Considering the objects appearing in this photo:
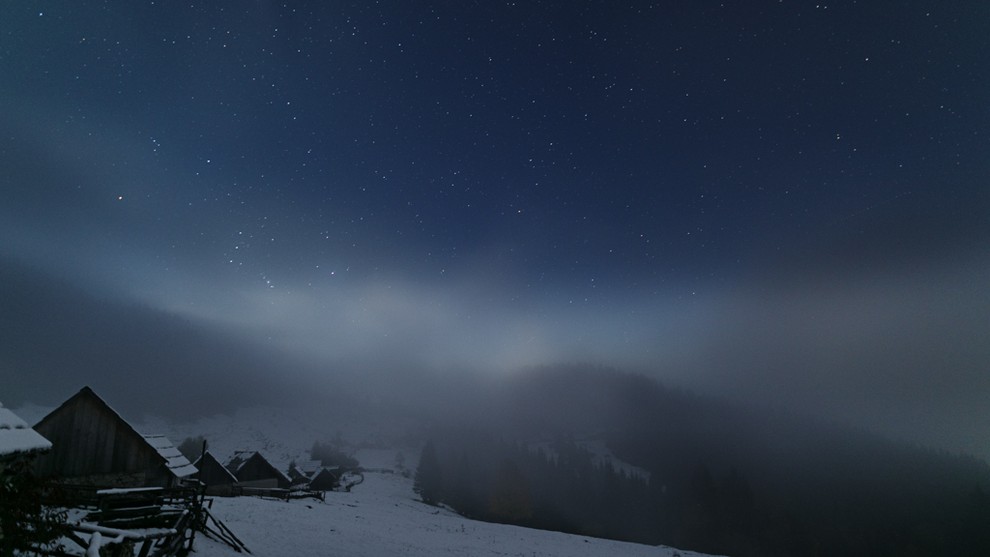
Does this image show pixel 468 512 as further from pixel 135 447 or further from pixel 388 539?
pixel 135 447

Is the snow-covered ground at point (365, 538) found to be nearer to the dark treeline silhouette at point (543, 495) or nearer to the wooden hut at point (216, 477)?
the wooden hut at point (216, 477)

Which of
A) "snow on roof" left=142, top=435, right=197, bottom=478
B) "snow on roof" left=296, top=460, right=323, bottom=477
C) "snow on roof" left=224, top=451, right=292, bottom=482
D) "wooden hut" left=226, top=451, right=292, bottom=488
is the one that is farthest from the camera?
"snow on roof" left=296, top=460, right=323, bottom=477

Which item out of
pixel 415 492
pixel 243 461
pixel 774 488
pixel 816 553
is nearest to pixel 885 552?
pixel 816 553

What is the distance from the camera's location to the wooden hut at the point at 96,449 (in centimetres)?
2241

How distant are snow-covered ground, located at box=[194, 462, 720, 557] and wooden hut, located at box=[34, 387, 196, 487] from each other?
5.13m

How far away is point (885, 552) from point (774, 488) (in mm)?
71096

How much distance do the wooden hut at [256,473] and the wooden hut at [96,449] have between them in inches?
1296

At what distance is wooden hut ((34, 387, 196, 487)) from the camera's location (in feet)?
73.5

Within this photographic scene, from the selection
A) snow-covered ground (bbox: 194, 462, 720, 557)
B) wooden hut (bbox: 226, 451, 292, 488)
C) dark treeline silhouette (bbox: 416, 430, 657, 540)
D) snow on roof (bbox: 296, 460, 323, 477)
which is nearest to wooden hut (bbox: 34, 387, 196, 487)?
snow-covered ground (bbox: 194, 462, 720, 557)

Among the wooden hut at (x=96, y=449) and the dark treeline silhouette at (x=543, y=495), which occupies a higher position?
the wooden hut at (x=96, y=449)

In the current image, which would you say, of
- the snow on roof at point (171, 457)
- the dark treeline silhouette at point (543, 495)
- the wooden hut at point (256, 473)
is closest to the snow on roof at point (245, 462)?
the wooden hut at point (256, 473)

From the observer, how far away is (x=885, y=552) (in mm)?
96000

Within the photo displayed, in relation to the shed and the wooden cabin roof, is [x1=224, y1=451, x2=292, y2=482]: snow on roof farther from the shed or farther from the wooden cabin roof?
the shed

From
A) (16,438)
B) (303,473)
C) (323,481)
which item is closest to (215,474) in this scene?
(323,481)
